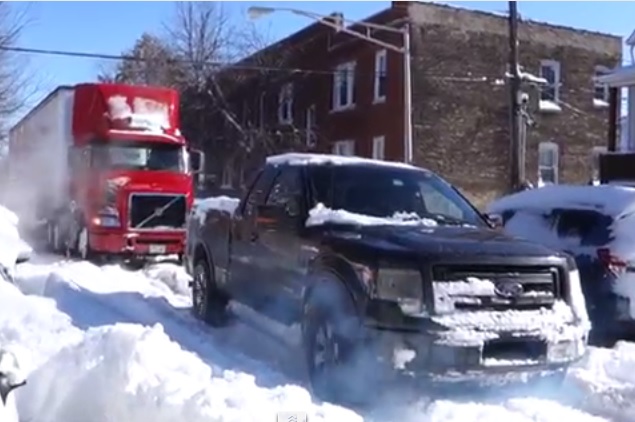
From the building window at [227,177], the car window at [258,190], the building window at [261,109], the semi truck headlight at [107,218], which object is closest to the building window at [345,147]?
the building window at [261,109]

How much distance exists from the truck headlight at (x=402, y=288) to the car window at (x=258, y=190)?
2663 mm

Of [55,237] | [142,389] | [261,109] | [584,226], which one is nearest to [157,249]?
[55,237]

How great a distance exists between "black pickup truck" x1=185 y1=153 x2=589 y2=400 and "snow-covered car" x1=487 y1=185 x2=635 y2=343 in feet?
6.07

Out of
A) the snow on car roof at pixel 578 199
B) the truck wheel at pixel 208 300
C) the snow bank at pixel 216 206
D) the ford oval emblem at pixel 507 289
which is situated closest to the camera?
the ford oval emblem at pixel 507 289

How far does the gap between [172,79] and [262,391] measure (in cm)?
4202

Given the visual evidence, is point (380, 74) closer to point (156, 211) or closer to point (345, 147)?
point (345, 147)

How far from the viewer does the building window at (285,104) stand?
38.0m

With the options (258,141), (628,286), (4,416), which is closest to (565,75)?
(258,141)

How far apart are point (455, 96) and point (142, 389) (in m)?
27.9

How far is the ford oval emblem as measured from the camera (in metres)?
6.26

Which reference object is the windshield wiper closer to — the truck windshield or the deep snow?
the deep snow

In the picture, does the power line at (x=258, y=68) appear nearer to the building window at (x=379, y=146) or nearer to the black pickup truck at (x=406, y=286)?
the building window at (x=379, y=146)

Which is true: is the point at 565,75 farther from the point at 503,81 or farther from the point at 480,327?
the point at 480,327

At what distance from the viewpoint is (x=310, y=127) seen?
1427 inches
